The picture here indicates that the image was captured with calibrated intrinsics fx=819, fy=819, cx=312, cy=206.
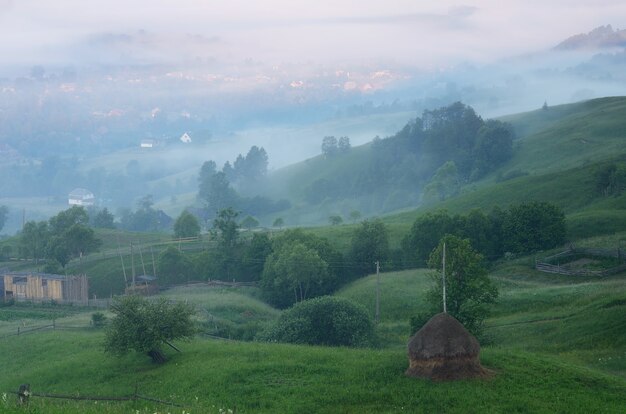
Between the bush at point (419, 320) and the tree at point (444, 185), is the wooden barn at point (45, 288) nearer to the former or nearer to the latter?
the bush at point (419, 320)

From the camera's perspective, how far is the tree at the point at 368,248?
92688mm

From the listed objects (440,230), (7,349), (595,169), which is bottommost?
(7,349)

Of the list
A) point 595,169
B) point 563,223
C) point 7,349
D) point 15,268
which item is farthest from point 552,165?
point 7,349

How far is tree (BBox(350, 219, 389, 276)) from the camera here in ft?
304

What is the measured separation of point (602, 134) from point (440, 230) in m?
83.6

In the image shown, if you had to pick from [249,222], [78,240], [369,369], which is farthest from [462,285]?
[249,222]

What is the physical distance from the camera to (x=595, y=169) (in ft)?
386

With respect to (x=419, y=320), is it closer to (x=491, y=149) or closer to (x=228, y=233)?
(x=228, y=233)

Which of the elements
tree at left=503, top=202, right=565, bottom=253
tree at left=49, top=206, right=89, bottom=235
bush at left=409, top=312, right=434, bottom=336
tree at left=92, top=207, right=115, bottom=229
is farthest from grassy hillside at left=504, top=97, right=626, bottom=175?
bush at left=409, top=312, right=434, bottom=336

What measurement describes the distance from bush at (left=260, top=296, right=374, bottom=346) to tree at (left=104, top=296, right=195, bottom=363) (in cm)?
812

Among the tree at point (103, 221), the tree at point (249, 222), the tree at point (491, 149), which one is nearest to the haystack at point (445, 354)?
the tree at point (249, 222)

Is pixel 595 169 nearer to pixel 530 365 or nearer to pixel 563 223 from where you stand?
pixel 563 223

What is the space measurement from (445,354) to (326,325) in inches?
825

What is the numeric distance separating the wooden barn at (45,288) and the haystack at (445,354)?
58.0 metres
